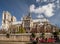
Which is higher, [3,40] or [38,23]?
[38,23]

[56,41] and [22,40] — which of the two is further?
[22,40]

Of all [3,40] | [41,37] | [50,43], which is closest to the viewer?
[50,43]

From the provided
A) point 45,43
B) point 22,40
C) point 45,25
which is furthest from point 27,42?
point 45,25

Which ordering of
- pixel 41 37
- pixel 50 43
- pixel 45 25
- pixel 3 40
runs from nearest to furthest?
pixel 50 43 → pixel 41 37 → pixel 3 40 → pixel 45 25

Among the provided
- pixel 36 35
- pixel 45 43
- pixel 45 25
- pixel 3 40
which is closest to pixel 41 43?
pixel 45 43

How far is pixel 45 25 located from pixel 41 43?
17.8 ft

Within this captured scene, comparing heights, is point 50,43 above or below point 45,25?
below

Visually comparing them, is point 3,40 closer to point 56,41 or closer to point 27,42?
point 27,42

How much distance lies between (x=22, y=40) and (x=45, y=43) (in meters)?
1.31

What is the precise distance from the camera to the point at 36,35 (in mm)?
8711

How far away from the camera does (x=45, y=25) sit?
526 inches

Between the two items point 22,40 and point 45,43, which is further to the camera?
point 22,40

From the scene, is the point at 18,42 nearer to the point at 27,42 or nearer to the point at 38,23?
the point at 27,42

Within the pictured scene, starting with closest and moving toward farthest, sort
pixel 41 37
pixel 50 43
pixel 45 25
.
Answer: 1. pixel 50 43
2. pixel 41 37
3. pixel 45 25
